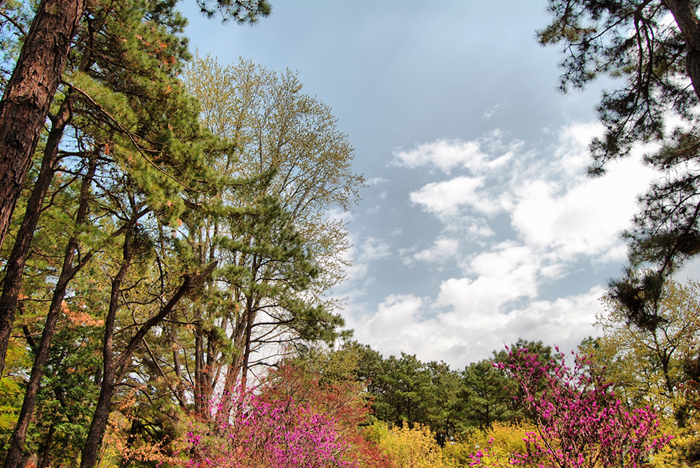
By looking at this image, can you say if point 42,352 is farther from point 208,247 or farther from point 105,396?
point 208,247

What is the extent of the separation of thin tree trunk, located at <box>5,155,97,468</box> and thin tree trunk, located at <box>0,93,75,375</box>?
0.57 meters

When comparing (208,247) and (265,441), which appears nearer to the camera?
(265,441)

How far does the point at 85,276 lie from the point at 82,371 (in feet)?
9.41

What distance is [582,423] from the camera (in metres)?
3.42

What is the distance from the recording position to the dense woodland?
11.9 feet

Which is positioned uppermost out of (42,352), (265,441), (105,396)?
(42,352)

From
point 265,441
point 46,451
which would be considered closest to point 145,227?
point 265,441

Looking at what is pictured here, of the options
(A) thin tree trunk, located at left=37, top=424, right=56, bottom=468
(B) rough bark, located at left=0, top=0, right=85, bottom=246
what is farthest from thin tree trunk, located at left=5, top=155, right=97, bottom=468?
(A) thin tree trunk, located at left=37, top=424, right=56, bottom=468

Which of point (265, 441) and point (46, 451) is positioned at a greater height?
point (265, 441)

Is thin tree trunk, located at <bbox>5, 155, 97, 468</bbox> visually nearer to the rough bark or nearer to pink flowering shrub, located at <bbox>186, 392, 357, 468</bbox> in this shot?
pink flowering shrub, located at <bbox>186, 392, 357, 468</bbox>

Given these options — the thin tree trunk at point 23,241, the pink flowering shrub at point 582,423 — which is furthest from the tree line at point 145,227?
the pink flowering shrub at point 582,423

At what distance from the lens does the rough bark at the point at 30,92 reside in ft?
8.19

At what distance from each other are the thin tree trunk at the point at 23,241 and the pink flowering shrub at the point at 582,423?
6.05 m

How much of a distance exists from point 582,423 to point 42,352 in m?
8.01
